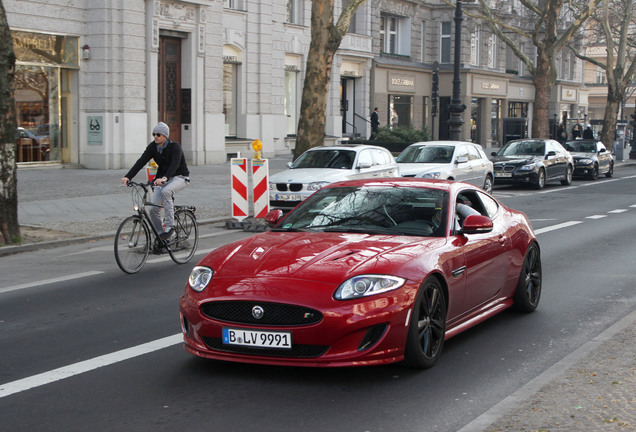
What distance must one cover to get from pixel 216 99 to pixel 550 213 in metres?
15.9

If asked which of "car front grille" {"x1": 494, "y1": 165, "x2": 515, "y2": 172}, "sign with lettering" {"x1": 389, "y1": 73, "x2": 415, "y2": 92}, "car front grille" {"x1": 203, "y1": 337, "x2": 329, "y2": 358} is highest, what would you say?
"sign with lettering" {"x1": 389, "y1": 73, "x2": 415, "y2": 92}

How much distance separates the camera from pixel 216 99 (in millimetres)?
32281

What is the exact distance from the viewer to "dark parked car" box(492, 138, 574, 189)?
27297 millimetres

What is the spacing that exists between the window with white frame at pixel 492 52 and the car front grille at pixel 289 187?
39664 millimetres

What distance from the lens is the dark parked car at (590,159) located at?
109 ft

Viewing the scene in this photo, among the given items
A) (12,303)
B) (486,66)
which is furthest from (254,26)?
(12,303)

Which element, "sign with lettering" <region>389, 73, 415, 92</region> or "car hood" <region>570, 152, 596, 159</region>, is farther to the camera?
"sign with lettering" <region>389, 73, 415, 92</region>

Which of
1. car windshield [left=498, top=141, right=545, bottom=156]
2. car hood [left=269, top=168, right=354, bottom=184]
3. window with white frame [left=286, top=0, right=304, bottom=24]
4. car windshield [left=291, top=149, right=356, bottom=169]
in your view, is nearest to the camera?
car hood [left=269, top=168, right=354, bottom=184]

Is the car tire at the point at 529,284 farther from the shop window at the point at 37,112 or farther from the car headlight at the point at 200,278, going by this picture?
the shop window at the point at 37,112

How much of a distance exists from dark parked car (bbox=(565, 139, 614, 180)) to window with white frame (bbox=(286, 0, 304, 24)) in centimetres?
1266

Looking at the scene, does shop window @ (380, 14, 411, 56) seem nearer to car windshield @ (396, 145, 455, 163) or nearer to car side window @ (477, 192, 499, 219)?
car windshield @ (396, 145, 455, 163)

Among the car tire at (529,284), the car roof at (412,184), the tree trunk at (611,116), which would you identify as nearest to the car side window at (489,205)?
the car roof at (412,184)

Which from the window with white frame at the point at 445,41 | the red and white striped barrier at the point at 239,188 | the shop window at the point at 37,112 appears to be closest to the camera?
the red and white striped barrier at the point at 239,188

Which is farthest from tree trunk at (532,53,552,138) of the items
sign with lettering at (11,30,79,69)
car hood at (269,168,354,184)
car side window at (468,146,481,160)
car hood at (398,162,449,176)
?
car hood at (269,168,354,184)
